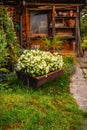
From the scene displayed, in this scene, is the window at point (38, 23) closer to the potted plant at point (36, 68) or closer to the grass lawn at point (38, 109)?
the potted plant at point (36, 68)

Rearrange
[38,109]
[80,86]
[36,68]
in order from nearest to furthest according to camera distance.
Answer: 1. [38,109]
2. [36,68]
3. [80,86]

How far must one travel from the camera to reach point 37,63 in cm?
862

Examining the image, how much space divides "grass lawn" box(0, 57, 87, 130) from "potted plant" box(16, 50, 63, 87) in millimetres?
219

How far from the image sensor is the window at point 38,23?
16403 millimetres

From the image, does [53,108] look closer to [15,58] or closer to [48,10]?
[15,58]

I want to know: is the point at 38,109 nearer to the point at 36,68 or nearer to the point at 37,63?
the point at 36,68

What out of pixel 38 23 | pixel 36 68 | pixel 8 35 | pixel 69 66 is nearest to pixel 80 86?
pixel 36 68

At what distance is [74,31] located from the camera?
16078 millimetres

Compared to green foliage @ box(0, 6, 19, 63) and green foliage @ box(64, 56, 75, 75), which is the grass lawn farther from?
green foliage @ box(64, 56, 75, 75)

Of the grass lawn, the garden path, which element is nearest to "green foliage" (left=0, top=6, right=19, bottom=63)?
the grass lawn

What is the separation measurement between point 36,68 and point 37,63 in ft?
0.48

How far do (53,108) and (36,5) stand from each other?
9.74 metres

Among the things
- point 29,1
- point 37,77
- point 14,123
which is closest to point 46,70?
point 37,77

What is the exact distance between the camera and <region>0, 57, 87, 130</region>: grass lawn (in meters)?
5.98
